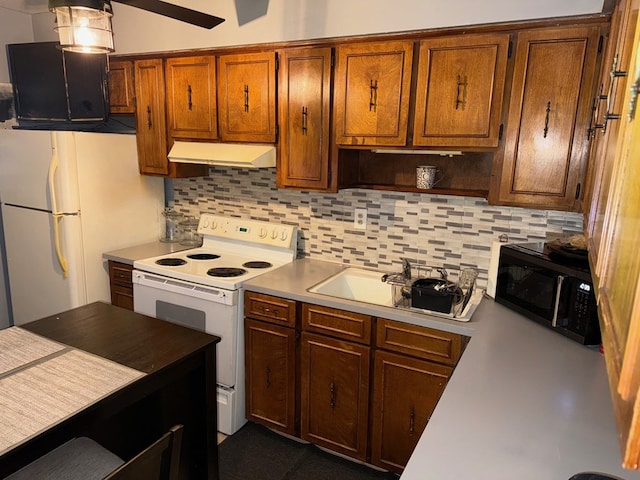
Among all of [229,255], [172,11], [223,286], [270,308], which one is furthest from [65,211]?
[172,11]

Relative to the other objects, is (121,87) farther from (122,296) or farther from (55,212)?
(122,296)

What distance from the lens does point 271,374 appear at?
249 centimetres

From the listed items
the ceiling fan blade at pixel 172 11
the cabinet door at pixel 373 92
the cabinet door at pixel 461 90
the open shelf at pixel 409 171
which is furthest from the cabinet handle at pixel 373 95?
the ceiling fan blade at pixel 172 11

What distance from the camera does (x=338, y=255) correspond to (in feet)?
9.46

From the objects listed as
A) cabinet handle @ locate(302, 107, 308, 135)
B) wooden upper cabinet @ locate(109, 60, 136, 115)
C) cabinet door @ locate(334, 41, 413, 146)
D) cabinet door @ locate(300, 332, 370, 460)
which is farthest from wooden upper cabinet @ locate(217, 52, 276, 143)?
cabinet door @ locate(300, 332, 370, 460)

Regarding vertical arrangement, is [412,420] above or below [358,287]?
below

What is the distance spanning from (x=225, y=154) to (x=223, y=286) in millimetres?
779

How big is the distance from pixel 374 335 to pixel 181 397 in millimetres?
905

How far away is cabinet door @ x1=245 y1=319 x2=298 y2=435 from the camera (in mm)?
2430

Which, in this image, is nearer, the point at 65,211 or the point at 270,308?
the point at 270,308

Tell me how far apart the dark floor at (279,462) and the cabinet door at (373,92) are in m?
1.68

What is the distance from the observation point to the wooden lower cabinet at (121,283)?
2945mm

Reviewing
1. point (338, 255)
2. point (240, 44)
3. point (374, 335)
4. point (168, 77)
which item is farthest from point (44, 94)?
point (374, 335)

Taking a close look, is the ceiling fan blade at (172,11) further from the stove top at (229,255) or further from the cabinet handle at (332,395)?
the cabinet handle at (332,395)
